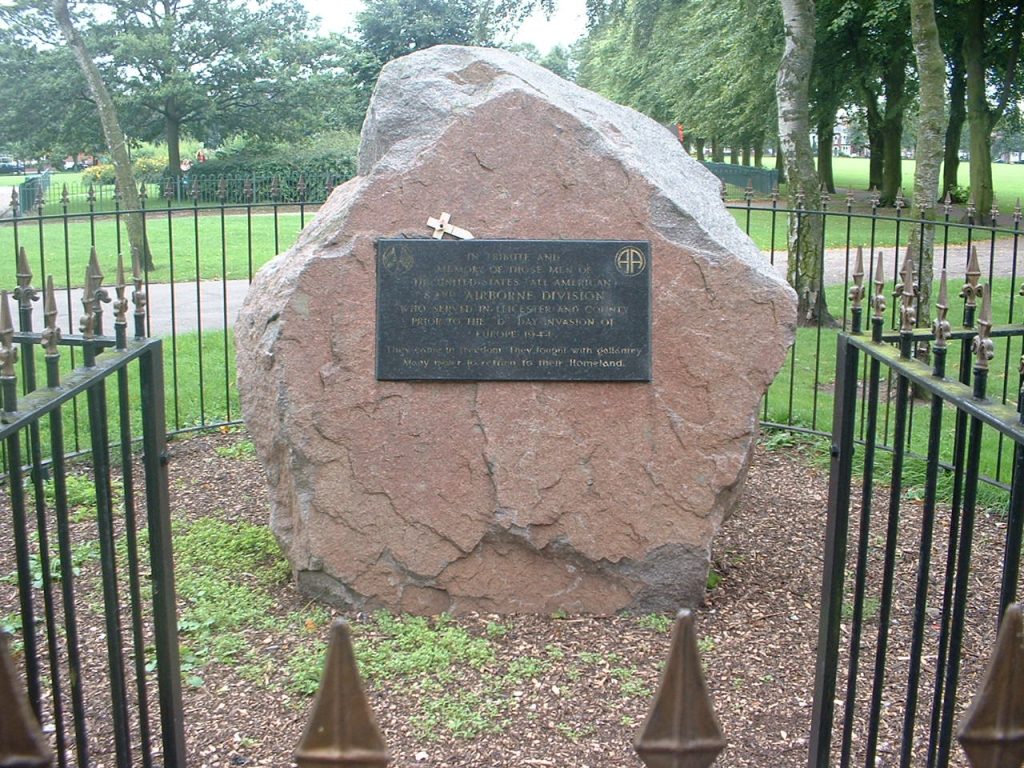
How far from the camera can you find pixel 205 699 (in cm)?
384

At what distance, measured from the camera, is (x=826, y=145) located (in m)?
28.7

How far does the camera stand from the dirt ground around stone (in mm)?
3541

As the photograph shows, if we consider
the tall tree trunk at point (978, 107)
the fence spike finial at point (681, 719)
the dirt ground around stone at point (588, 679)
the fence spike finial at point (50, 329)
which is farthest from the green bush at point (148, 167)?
the fence spike finial at point (681, 719)

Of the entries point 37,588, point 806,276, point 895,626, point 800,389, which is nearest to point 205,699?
point 37,588

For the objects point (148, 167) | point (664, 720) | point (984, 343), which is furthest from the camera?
point (148, 167)

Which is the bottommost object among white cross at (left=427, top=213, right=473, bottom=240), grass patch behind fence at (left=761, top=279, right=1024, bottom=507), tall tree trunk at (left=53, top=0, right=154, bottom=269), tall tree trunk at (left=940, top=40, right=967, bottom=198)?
grass patch behind fence at (left=761, top=279, right=1024, bottom=507)

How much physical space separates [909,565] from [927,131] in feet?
12.7

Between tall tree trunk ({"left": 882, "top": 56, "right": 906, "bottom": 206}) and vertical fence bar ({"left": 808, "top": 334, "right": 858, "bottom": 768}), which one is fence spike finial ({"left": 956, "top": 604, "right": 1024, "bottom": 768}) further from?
tall tree trunk ({"left": 882, "top": 56, "right": 906, "bottom": 206})

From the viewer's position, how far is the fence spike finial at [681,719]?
1560mm

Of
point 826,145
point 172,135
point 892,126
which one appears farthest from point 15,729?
point 172,135

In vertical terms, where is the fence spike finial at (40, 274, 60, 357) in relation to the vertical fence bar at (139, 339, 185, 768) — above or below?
above

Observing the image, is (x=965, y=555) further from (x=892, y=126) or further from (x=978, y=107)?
(x=892, y=126)

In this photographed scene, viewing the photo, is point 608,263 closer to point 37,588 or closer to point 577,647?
point 577,647

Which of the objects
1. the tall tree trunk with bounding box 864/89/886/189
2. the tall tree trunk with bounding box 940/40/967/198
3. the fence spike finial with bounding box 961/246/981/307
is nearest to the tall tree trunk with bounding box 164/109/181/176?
the tall tree trunk with bounding box 864/89/886/189
